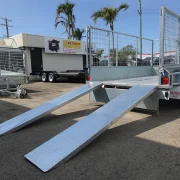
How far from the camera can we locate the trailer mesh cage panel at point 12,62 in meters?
10.6

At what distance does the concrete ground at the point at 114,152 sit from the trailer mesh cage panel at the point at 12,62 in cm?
627

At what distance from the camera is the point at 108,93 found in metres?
5.85

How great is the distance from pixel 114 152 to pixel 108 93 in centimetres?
268

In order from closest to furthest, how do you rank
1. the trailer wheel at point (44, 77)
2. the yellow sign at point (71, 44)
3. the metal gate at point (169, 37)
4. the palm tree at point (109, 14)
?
the metal gate at point (169, 37) < the trailer wheel at point (44, 77) < the palm tree at point (109, 14) < the yellow sign at point (71, 44)

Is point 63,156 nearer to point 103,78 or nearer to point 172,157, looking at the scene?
point 172,157

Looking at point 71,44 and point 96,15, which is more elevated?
point 96,15

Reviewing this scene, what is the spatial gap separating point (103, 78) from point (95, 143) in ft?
10.8

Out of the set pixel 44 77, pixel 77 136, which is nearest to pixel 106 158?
pixel 77 136

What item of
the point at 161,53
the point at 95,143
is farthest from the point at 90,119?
the point at 161,53

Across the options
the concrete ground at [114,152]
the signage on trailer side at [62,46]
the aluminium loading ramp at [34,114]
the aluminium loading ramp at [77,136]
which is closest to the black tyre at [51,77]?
the signage on trailer side at [62,46]

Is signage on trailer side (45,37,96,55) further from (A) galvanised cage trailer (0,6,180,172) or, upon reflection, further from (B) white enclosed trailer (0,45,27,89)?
(A) galvanised cage trailer (0,6,180,172)

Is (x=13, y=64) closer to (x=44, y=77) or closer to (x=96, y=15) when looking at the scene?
(x=44, y=77)

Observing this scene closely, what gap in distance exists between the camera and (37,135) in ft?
13.7

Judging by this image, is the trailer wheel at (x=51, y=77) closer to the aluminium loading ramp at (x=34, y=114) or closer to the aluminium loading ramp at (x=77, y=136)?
the aluminium loading ramp at (x=34, y=114)
